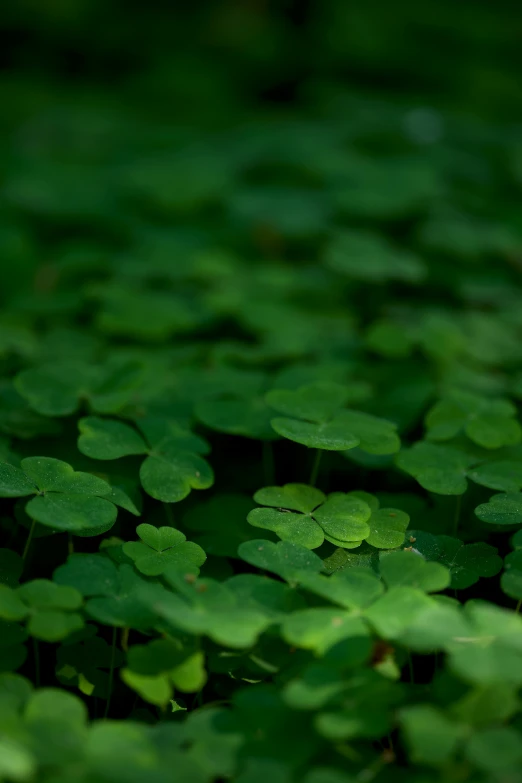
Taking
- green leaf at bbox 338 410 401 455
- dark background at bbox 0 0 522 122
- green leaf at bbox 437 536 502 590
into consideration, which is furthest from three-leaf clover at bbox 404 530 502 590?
dark background at bbox 0 0 522 122

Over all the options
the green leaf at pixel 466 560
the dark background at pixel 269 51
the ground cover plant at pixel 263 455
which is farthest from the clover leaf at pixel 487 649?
the dark background at pixel 269 51

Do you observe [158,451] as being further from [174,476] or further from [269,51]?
[269,51]

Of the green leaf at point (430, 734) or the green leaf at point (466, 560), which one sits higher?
the green leaf at point (430, 734)

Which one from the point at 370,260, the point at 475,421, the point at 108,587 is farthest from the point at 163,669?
the point at 370,260

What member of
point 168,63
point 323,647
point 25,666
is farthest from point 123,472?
point 168,63

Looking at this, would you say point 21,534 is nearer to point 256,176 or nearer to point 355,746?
point 355,746

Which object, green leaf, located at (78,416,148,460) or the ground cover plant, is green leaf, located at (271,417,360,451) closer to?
the ground cover plant

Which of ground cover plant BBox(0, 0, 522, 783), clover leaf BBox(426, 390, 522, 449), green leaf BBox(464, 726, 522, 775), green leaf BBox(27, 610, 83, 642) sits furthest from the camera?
clover leaf BBox(426, 390, 522, 449)

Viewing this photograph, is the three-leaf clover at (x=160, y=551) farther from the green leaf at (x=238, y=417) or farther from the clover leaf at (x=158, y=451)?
the green leaf at (x=238, y=417)
